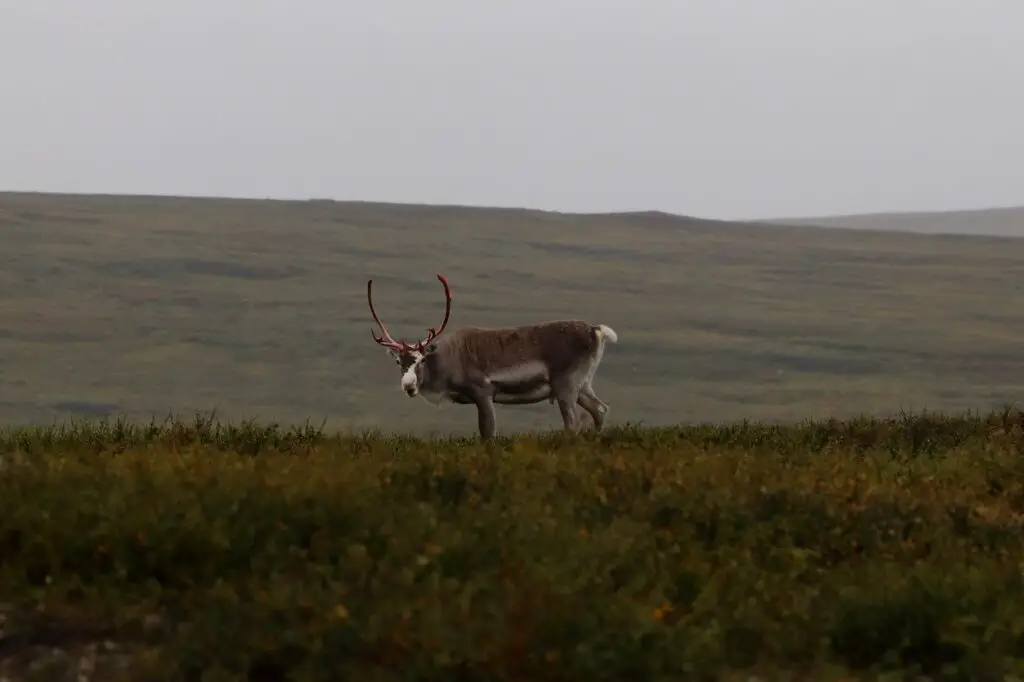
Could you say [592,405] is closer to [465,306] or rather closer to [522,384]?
[522,384]

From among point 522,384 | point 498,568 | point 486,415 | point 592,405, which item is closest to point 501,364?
point 522,384

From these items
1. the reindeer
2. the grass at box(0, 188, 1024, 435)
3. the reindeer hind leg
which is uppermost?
the reindeer

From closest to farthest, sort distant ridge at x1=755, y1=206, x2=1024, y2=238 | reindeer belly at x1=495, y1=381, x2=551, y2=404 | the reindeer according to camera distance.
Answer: the reindeer, reindeer belly at x1=495, y1=381, x2=551, y2=404, distant ridge at x1=755, y1=206, x2=1024, y2=238

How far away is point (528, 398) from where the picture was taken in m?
15.4

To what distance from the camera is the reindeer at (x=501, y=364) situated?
15047 millimetres

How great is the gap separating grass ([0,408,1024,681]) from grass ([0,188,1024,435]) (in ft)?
98.8

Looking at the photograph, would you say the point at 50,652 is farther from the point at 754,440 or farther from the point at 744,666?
the point at 754,440

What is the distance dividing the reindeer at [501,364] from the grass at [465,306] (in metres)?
23.8

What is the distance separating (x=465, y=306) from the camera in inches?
2672

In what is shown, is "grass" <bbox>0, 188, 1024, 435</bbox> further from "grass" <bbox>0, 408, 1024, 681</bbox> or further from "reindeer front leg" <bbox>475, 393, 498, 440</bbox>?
"grass" <bbox>0, 408, 1024, 681</bbox>

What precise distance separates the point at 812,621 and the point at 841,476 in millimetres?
3382

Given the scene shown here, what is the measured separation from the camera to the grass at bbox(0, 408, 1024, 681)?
586cm

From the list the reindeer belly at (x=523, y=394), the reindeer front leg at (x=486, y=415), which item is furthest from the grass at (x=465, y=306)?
the reindeer front leg at (x=486, y=415)

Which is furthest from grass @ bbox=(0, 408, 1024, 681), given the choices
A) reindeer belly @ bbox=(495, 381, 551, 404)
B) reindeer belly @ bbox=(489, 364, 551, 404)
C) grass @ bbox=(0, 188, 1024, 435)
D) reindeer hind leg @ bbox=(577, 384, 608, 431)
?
grass @ bbox=(0, 188, 1024, 435)
